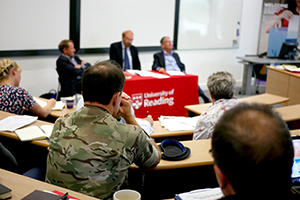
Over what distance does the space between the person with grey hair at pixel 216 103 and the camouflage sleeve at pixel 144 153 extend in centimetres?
77

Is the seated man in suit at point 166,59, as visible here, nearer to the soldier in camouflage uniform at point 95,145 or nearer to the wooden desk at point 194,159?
the wooden desk at point 194,159

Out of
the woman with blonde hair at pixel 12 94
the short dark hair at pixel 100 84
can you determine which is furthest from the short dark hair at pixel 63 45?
the short dark hair at pixel 100 84

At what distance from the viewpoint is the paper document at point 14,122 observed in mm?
2559

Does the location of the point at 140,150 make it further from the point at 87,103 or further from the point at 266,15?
the point at 266,15

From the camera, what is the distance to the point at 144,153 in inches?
67.2

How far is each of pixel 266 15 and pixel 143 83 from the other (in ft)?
15.1

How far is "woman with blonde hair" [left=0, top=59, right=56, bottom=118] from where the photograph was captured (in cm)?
287

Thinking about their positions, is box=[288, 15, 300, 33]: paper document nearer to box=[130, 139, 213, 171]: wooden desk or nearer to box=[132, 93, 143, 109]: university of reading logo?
box=[132, 93, 143, 109]: university of reading logo

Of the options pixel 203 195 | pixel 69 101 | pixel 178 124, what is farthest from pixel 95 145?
pixel 69 101

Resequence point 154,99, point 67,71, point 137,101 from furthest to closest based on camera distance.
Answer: point 67,71 < point 154,99 < point 137,101

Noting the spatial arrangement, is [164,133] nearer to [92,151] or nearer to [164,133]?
[164,133]

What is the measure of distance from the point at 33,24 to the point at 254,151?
522 cm

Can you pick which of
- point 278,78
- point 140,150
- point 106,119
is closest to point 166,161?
point 140,150

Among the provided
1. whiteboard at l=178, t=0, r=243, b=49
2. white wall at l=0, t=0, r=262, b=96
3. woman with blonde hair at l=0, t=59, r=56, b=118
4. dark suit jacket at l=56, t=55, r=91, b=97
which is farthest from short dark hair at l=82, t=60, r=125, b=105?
whiteboard at l=178, t=0, r=243, b=49
